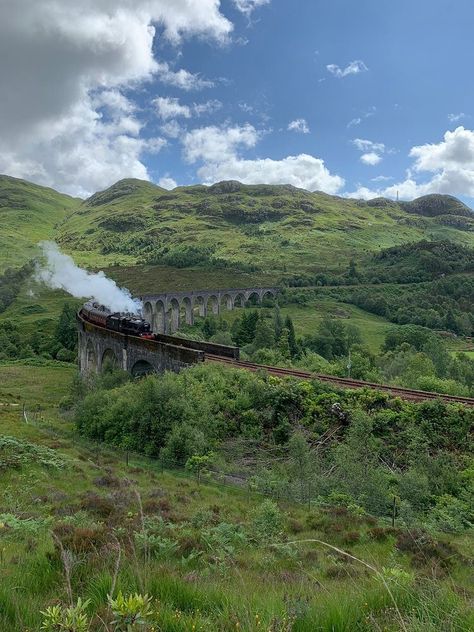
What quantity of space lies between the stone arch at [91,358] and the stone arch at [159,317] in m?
38.6

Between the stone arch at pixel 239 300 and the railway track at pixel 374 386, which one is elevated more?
the stone arch at pixel 239 300

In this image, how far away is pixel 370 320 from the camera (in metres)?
114

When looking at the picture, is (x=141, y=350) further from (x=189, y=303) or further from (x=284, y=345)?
(x=189, y=303)

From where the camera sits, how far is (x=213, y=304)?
119375 millimetres

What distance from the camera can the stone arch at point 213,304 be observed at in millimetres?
117062

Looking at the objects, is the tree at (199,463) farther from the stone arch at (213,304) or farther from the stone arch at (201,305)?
the stone arch at (213,304)

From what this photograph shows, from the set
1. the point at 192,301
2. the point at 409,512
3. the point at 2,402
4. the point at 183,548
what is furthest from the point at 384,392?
the point at 192,301

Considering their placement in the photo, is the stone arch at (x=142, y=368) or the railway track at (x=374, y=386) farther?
the stone arch at (x=142, y=368)

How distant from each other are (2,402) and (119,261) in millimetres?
141469

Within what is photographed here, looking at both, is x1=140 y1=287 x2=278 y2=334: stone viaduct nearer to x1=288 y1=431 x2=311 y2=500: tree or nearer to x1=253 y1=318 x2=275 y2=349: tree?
x1=253 y1=318 x2=275 y2=349: tree

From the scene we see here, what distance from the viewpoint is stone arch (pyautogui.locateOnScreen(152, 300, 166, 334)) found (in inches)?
3878

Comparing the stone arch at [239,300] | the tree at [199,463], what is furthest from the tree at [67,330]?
the tree at [199,463]

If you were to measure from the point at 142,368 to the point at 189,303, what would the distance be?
6610cm

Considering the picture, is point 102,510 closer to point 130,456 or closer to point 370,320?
point 130,456
